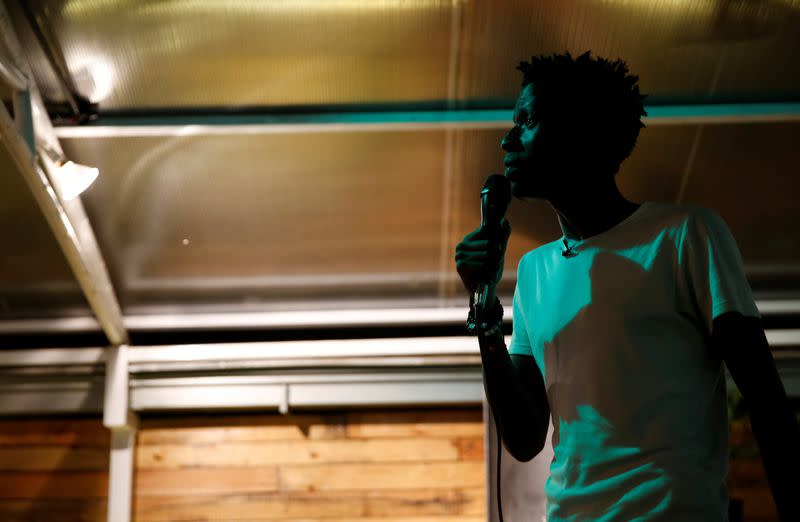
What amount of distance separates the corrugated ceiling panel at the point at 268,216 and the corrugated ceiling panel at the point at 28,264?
25cm

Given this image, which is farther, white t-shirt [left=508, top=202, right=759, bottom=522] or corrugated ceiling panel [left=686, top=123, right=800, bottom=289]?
corrugated ceiling panel [left=686, top=123, right=800, bottom=289]

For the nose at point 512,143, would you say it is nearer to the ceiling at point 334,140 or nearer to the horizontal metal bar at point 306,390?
the ceiling at point 334,140

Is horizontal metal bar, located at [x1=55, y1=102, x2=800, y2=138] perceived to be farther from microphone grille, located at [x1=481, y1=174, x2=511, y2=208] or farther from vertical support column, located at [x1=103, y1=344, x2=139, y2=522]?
microphone grille, located at [x1=481, y1=174, x2=511, y2=208]

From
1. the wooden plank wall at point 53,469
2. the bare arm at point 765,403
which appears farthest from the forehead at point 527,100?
the wooden plank wall at point 53,469

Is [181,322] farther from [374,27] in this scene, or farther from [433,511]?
[374,27]

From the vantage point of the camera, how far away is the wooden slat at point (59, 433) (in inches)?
187

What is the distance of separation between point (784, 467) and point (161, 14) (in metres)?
2.85

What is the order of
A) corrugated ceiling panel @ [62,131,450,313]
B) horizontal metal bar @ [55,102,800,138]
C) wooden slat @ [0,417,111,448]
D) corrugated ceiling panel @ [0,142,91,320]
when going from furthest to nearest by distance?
wooden slat @ [0,417,111,448] → corrugated ceiling panel @ [0,142,91,320] → corrugated ceiling panel @ [62,131,450,313] → horizontal metal bar @ [55,102,800,138]

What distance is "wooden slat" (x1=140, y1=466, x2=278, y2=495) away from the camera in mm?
4664

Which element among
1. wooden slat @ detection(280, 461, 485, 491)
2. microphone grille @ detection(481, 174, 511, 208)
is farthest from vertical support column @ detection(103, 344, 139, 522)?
microphone grille @ detection(481, 174, 511, 208)

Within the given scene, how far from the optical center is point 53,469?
186 inches

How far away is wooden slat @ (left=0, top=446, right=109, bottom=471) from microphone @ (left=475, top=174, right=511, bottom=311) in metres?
4.08

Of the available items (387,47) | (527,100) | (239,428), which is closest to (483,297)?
(527,100)

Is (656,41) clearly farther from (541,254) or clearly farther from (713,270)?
(713,270)
